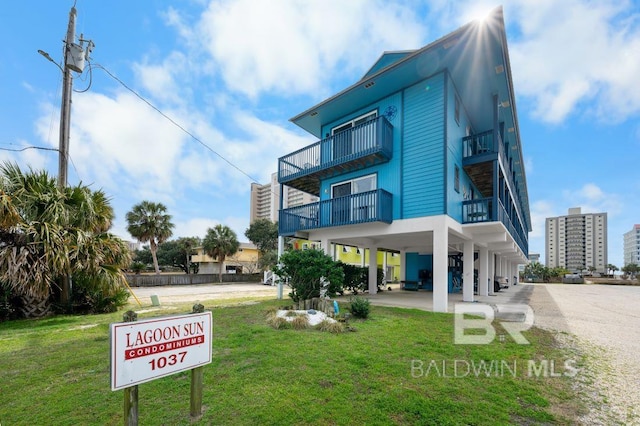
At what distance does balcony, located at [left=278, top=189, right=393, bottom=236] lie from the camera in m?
11.7

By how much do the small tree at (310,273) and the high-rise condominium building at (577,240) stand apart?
14063cm

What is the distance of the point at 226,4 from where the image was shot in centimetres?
1018

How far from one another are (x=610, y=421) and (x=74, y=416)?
19.0ft

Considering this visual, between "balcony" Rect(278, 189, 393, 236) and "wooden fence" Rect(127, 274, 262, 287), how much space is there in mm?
21167

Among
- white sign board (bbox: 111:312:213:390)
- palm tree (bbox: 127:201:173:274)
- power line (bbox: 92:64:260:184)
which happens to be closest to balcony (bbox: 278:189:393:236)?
power line (bbox: 92:64:260:184)

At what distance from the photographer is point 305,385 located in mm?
4160

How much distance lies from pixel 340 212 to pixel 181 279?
28.2 m

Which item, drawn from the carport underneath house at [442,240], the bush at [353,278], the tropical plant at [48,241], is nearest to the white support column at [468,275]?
the carport underneath house at [442,240]

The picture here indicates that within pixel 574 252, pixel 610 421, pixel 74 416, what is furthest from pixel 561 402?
pixel 574 252

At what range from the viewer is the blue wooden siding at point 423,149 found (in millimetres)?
10934

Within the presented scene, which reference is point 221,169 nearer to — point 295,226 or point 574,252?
point 295,226

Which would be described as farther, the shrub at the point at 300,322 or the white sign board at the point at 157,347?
the shrub at the point at 300,322

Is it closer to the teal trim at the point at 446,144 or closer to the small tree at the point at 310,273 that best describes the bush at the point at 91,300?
the small tree at the point at 310,273

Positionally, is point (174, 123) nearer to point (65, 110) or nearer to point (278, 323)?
point (65, 110)
